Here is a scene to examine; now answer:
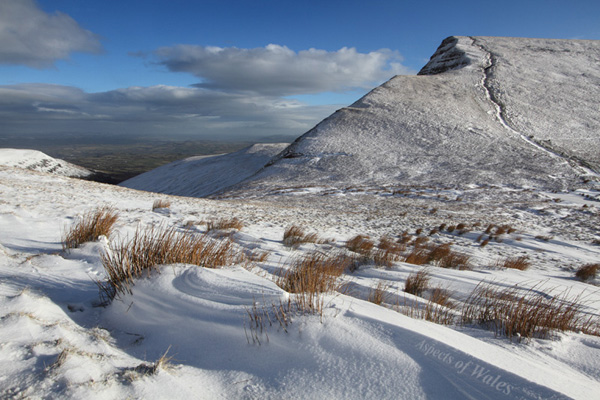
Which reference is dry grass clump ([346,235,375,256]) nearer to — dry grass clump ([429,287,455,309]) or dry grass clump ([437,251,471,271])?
dry grass clump ([437,251,471,271])

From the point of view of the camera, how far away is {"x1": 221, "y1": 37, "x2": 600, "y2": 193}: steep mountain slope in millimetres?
26578

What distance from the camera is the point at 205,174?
44750mm

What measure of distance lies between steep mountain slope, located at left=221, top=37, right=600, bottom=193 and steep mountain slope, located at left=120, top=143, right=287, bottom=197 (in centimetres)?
821

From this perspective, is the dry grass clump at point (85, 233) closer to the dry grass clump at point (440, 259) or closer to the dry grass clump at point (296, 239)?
the dry grass clump at point (296, 239)

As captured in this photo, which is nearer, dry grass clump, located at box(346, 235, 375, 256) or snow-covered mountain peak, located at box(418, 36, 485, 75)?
dry grass clump, located at box(346, 235, 375, 256)

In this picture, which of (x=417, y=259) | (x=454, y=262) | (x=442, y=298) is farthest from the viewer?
(x=454, y=262)

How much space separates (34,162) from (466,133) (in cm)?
7963

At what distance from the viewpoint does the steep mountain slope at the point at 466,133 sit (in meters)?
26.6

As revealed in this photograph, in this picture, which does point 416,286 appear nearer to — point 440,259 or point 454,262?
point 454,262

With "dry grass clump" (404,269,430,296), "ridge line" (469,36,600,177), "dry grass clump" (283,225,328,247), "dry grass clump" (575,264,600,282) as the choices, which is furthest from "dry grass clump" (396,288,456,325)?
"ridge line" (469,36,600,177)

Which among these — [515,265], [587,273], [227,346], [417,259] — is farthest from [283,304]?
[587,273]

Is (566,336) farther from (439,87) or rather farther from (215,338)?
(439,87)

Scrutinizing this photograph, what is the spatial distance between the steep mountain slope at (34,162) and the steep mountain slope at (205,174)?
25.2 metres

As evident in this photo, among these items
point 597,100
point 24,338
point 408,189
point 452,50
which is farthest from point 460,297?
point 452,50
